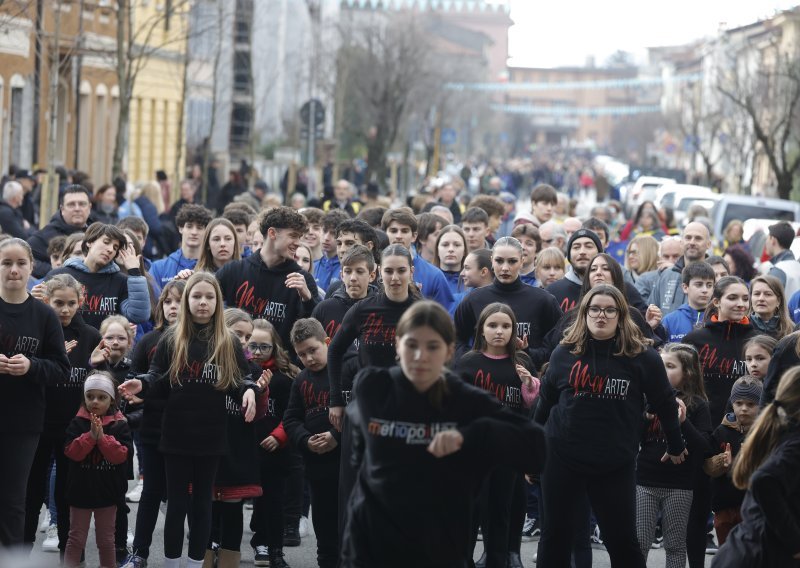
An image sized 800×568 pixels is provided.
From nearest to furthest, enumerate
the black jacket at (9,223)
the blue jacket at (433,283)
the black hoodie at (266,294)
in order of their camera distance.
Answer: the black hoodie at (266,294), the blue jacket at (433,283), the black jacket at (9,223)

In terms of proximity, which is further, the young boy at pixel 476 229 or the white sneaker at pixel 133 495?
the young boy at pixel 476 229

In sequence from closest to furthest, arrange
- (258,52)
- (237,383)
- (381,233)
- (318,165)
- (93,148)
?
(237,383), (381,233), (93,148), (318,165), (258,52)

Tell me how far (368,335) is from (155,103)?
114ft

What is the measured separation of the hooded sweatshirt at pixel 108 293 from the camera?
10.1 m

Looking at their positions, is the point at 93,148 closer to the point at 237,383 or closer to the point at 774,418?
the point at 237,383

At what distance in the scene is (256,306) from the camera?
32.9 ft

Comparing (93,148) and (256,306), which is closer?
(256,306)

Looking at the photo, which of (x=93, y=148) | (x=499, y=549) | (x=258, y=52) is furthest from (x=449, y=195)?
(x=258, y=52)

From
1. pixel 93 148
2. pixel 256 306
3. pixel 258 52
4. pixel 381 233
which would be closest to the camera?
pixel 256 306

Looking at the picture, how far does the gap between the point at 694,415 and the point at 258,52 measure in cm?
4991

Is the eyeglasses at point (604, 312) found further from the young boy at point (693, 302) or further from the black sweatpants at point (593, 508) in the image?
the young boy at point (693, 302)

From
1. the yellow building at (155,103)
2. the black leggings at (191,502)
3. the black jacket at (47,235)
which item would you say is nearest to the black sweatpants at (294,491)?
the black leggings at (191,502)

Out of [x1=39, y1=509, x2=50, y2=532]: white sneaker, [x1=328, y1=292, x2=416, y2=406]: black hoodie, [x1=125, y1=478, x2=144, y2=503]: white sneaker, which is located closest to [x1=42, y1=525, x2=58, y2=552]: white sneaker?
[x1=39, y1=509, x2=50, y2=532]: white sneaker

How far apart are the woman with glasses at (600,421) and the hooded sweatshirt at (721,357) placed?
1759mm
